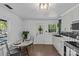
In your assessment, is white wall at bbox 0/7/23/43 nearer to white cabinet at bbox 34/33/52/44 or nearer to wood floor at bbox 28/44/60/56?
wood floor at bbox 28/44/60/56

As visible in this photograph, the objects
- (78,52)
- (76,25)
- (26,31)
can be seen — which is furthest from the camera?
(26,31)

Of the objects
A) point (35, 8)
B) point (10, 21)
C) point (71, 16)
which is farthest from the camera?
point (10, 21)

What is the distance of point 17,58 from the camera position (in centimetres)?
88

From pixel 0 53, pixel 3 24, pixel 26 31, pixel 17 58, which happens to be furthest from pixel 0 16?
pixel 26 31

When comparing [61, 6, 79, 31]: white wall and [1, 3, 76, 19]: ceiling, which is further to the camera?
[61, 6, 79, 31]: white wall

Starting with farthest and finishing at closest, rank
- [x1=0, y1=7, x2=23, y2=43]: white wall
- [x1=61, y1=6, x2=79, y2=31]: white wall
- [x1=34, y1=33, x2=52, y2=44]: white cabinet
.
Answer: [x1=34, y1=33, x2=52, y2=44]: white cabinet, [x1=0, y1=7, x2=23, y2=43]: white wall, [x1=61, y1=6, x2=79, y2=31]: white wall

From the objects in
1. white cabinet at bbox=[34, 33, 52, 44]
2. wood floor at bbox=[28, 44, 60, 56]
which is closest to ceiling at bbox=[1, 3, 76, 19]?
wood floor at bbox=[28, 44, 60, 56]

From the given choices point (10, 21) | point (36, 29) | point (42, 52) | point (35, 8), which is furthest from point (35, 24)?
point (35, 8)

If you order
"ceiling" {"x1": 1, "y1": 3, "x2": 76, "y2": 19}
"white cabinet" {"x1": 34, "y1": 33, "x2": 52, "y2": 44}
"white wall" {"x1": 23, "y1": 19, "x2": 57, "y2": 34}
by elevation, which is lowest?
"white cabinet" {"x1": 34, "y1": 33, "x2": 52, "y2": 44}

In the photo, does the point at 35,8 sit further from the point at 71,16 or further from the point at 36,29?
the point at 36,29

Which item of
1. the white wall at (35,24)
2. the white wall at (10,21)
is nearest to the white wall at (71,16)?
the white wall at (10,21)

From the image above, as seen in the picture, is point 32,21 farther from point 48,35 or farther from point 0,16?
point 0,16

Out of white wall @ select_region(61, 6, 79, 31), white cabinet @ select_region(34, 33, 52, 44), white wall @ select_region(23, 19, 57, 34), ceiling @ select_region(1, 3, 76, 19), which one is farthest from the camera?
white wall @ select_region(23, 19, 57, 34)

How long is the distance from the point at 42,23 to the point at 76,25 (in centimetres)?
558
